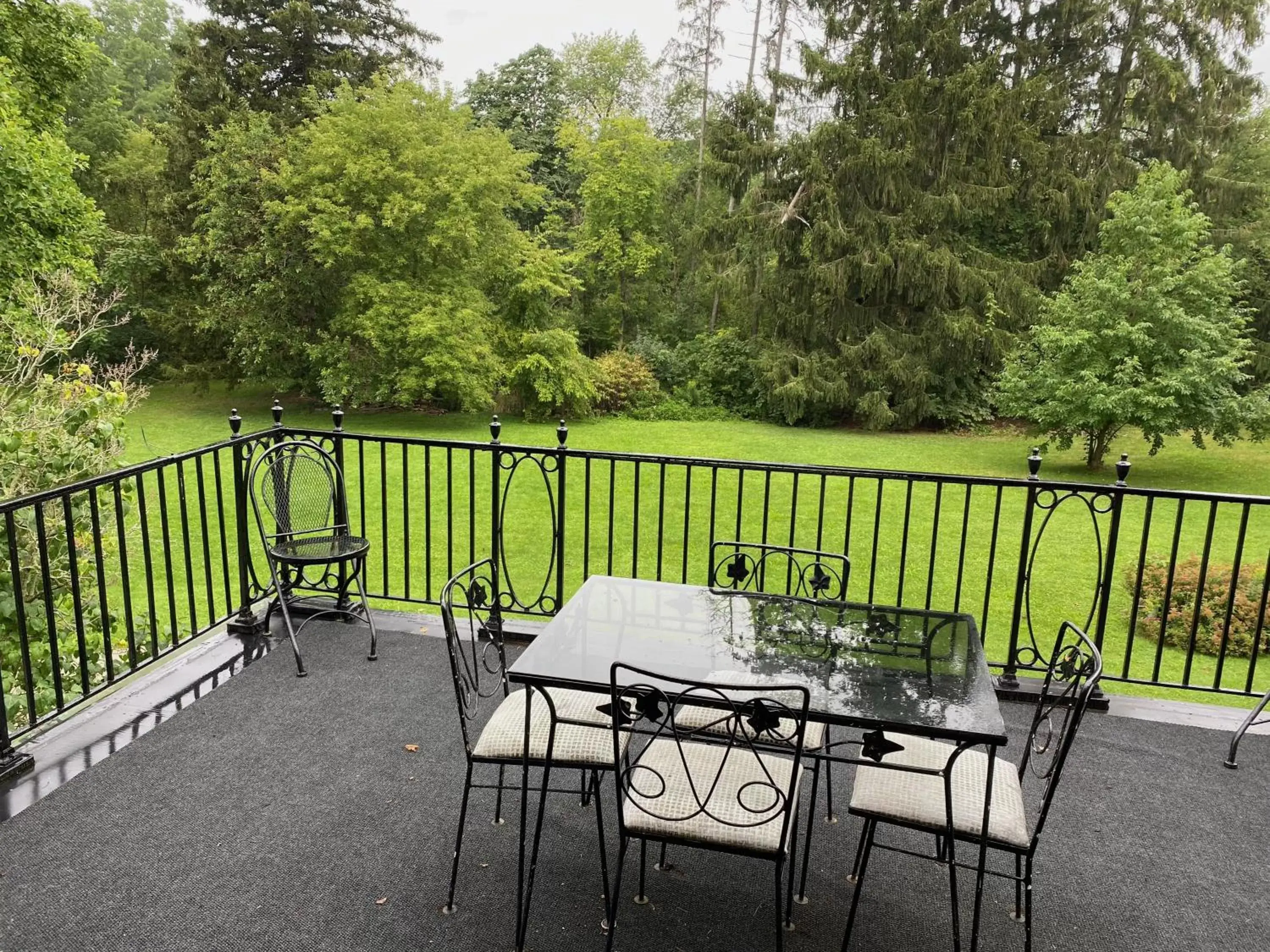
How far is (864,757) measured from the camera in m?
2.04

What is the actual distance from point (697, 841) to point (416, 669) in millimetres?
2042

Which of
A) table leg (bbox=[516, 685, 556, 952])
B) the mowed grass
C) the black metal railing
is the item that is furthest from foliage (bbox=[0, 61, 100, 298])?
table leg (bbox=[516, 685, 556, 952])

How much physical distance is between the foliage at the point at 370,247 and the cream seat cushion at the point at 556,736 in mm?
13275

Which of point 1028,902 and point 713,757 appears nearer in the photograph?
point 1028,902

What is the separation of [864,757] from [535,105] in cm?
2397

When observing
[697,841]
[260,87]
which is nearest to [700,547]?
[697,841]

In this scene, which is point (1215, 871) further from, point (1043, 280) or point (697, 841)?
point (1043, 280)

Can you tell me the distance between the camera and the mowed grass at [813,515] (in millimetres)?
6551

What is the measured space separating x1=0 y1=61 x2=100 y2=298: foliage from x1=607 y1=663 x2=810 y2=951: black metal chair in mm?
10614

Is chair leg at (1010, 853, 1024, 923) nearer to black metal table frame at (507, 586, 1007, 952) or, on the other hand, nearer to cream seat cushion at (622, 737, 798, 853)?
black metal table frame at (507, 586, 1007, 952)

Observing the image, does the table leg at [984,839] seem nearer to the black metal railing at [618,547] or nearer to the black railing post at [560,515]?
the black metal railing at [618,547]

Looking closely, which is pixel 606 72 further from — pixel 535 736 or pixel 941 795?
pixel 941 795

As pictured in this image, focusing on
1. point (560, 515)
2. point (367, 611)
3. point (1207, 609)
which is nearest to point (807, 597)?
point (560, 515)

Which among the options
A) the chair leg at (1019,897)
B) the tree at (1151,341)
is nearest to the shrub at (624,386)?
the tree at (1151,341)
